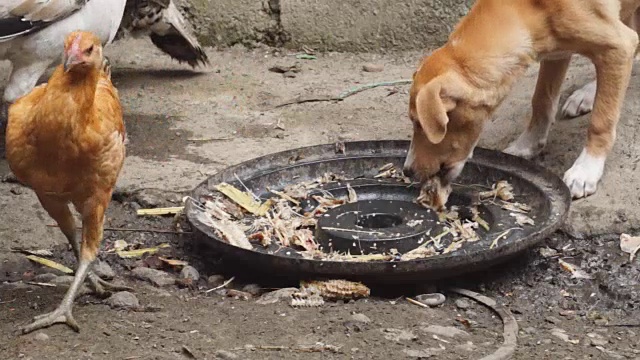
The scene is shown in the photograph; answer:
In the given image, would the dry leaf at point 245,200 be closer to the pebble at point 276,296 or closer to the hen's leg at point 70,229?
the pebble at point 276,296

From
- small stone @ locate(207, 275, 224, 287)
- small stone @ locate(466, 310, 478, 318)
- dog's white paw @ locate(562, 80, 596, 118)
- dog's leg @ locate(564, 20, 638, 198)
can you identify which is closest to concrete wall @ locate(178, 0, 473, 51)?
dog's white paw @ locate(562, 80, 596, 118)

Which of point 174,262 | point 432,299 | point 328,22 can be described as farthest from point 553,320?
point 328,22

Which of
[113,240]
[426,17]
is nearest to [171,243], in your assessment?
[113,240]

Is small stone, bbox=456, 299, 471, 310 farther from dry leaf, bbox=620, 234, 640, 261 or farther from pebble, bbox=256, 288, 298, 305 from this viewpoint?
dry leaf, bbox=620, 234, 640, 261

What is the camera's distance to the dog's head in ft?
14.8

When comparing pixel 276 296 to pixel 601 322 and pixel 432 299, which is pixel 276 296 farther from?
pixel 601 322

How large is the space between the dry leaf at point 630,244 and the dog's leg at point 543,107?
862mm

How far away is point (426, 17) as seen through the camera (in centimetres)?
739

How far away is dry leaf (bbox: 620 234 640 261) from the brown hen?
219 cm

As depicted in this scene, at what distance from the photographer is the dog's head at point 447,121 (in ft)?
14.8

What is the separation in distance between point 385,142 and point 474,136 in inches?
25.1

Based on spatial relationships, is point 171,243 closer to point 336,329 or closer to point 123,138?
point 123,138

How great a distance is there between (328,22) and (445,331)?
4175mm

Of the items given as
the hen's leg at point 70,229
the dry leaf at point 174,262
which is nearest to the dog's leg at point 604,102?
the dry leaf at point 174,262
